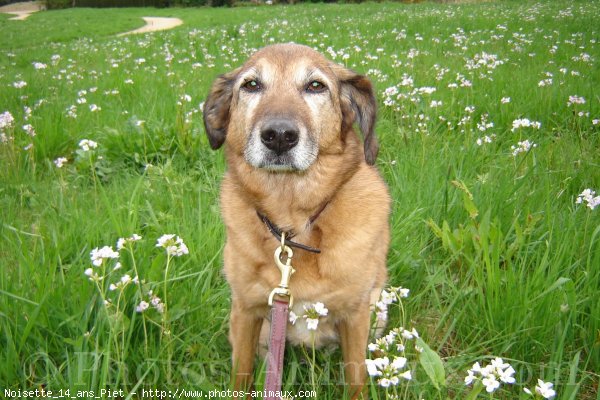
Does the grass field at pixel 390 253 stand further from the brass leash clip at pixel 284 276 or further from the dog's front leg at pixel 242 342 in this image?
the brass leash clip at pixel 284 276

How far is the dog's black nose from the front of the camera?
2.09 m

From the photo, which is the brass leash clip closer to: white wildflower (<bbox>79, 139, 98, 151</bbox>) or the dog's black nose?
the dog's black nose

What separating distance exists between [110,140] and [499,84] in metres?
4.22

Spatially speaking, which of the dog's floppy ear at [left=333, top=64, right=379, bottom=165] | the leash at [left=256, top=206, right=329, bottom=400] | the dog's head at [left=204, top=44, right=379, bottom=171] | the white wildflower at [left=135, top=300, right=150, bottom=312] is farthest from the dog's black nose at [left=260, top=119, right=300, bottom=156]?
the white wildflower at [left=135, top=300, right=150, bottom=312]

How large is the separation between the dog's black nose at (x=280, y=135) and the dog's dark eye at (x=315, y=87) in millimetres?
471

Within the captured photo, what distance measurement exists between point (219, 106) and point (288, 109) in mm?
689

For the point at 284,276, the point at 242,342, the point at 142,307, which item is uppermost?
the point at 284,276

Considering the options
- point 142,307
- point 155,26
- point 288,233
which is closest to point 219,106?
point 288,233

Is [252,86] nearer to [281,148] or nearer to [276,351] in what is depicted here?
[281,148]

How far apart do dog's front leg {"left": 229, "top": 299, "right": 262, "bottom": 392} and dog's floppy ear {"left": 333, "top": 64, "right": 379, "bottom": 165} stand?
3.90 feet

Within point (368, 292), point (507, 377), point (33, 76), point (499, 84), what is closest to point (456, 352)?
point (368, 292)

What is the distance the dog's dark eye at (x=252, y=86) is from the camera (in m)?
2.54

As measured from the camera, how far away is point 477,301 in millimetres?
2287

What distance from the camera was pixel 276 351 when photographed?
1.56 metres
